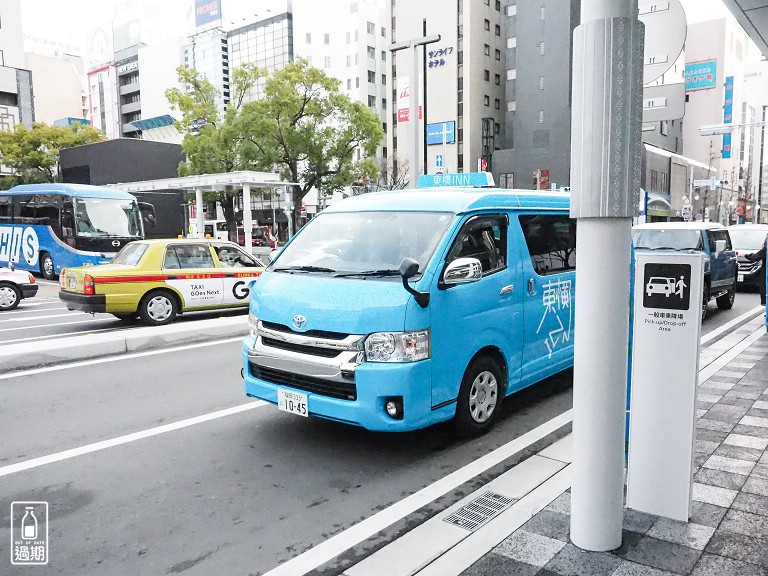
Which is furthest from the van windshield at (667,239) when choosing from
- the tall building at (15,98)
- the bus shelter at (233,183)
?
the tall building at (15,98)

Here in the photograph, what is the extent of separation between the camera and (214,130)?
119 feet

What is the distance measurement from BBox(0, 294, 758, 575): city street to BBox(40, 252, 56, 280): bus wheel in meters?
16.1

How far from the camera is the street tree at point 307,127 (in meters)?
33.9

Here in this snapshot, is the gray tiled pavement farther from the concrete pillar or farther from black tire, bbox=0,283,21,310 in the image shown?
black tire, bbox=0,283,21,310

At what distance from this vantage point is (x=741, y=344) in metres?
9.05

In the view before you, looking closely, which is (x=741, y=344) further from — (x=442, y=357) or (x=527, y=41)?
(x=527, y=41)

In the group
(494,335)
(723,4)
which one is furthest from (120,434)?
(723,4)

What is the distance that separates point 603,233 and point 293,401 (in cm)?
272

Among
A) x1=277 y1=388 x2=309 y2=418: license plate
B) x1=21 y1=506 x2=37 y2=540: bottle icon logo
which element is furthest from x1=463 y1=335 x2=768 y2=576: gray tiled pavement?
x1=21 y1=506 x2=37 y2=540: bottle icon logo

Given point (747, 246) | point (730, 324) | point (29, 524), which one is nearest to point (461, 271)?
point (29, 524)

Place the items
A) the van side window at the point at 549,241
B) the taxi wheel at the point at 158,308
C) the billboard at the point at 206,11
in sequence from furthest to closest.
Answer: the billboard at the point at 206,11, the taxi wheel at the point at 158,308, the van side window at the point at 549,241

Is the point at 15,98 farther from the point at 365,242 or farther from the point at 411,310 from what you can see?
the point at 411,310

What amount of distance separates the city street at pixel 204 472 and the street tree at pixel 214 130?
29242 millimetres

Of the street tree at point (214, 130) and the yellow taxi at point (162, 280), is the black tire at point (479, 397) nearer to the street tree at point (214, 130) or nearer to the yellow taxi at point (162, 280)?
the yellow taxi at point (162, 280)
